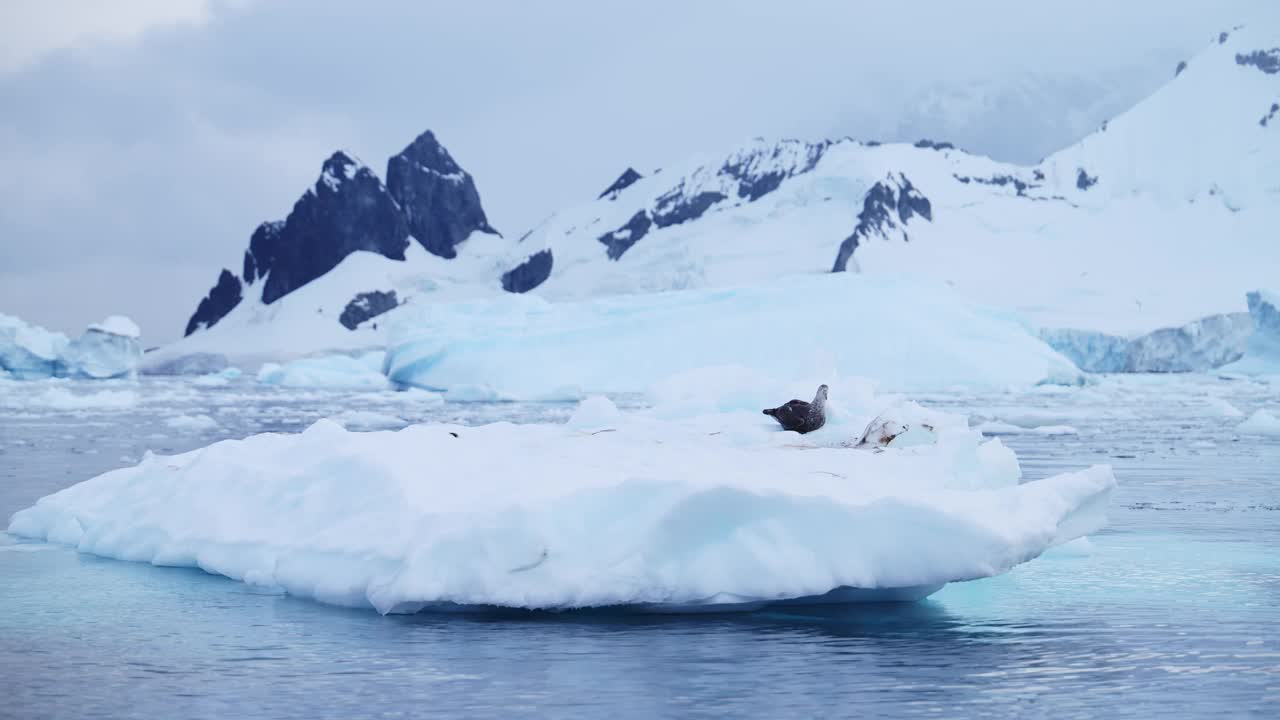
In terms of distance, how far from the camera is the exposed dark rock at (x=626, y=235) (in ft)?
381

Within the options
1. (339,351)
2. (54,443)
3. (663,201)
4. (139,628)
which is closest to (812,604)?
(139,628)

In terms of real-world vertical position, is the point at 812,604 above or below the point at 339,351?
below

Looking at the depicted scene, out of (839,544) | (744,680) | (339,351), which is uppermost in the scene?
(339,351)

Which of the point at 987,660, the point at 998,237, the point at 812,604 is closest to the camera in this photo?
the point at 987,660

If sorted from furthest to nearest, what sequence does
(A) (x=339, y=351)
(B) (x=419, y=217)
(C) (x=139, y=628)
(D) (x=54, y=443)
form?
(B) (x=419, y=217) → (A) (x=339, y=351) → (D) (x=54, y=443) → (C) (x=139, y=628)

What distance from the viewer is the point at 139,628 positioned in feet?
19.0

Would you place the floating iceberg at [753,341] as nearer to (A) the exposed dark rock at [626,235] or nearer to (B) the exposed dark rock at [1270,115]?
(A) the exposed dark rock at [626,235]

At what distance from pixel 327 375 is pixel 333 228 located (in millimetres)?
95708

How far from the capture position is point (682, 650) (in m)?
5.26

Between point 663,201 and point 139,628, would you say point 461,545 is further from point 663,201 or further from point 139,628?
point 663,201

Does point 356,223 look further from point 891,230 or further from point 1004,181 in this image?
point 1004,181

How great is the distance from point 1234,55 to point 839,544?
12053 centimetres

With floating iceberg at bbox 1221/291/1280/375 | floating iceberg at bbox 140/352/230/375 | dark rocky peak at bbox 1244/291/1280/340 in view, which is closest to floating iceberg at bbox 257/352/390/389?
dark rocky peak at bbox 1244/291/1280/340

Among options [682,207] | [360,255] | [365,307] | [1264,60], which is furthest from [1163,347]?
[360,255]
